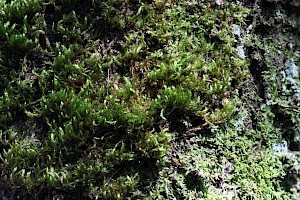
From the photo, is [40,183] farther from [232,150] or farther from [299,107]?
[299,107]

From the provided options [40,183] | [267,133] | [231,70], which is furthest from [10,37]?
[267,133]

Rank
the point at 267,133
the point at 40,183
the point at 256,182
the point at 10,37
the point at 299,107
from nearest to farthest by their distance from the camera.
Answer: the point at 40,183 → the point at 10,37 → the point at 256,182 → the point at 267,133 → the point at 299,107

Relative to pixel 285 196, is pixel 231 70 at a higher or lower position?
higher

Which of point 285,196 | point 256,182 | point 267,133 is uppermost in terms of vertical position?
point 267,133

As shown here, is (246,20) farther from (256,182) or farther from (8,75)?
(8,75)

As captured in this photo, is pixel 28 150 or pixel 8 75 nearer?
pixel 28 150

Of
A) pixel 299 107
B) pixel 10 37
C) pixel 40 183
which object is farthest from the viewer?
pixel 299 107
